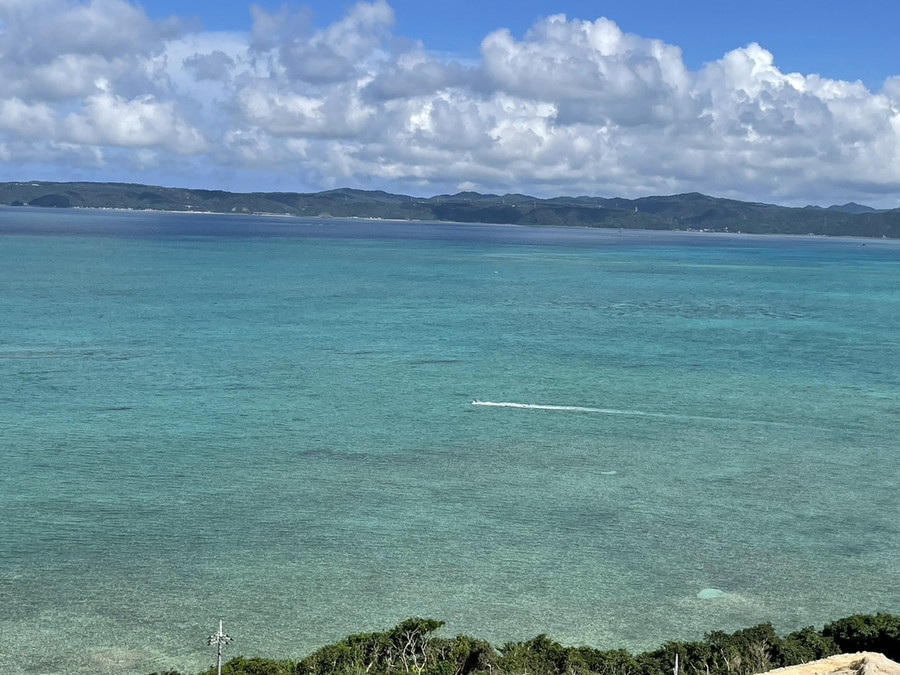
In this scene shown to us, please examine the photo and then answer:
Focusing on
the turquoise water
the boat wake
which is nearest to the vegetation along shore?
the turquoise water

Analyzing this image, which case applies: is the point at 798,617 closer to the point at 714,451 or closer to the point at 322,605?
the point at 322,605

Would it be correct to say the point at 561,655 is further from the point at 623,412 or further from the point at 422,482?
the point at 623,412

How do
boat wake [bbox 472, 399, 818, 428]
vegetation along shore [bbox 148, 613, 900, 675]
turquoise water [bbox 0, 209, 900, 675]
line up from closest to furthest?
vegetation along shore [bbox 148, 613, 900, 675] < turquoise water [bbox 0, 209, 900, 675] < boat wake [bbox 472, 399, 818, 428]

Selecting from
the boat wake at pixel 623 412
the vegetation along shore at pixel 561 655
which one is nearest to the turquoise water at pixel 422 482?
the boat wake at pixel 623 412

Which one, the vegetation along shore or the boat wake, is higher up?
the boat wake

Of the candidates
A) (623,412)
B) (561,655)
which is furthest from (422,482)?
(561,655)

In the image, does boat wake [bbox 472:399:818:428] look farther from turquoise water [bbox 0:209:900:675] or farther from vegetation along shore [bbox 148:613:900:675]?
vegetation along shore [bbox 148:613:900:675]

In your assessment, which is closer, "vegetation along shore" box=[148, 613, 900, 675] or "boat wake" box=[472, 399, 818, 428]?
"vegetation along shore" box=[148, 613, 900, 675]
